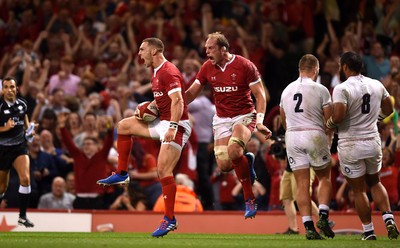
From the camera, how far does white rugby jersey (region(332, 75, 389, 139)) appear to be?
13.0 metres

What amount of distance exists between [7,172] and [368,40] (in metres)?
8.71

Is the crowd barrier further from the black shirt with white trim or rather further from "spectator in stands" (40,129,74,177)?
"spectator in stands" (40,129,74,177)

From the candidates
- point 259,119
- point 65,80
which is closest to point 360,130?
point 259,119

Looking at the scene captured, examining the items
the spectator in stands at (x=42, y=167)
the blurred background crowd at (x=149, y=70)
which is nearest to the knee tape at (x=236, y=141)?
the blurred background crowd at (x=149, y=70)

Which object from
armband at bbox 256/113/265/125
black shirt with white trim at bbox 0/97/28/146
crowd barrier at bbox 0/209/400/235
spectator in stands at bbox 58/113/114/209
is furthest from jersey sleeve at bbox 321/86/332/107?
spectator in stands at bbox 58/113/114/209

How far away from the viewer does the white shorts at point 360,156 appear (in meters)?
13.1

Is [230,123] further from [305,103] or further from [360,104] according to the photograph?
[360,104]

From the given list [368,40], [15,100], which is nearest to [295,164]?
[15,100]

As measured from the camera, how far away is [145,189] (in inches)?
746

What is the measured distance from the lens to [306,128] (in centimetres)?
1306

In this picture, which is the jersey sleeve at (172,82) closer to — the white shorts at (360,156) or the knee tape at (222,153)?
the knee tape at (222,153)

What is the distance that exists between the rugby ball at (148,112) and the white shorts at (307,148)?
1935 millimetres

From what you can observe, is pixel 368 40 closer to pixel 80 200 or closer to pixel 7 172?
pixel 80 200

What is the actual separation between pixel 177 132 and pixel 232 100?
38.9 inches
